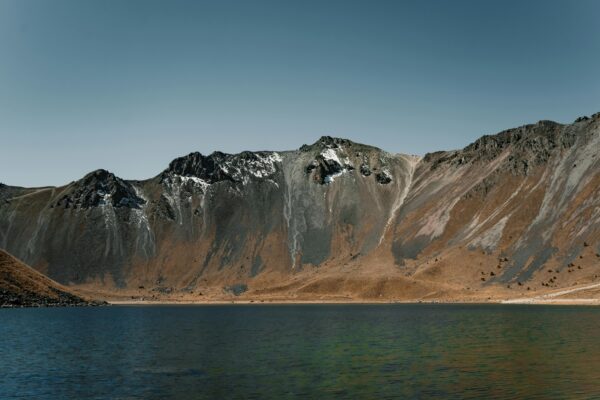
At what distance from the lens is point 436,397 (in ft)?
116

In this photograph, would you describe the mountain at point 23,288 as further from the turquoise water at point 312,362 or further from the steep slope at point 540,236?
the steep slope at point 540,236

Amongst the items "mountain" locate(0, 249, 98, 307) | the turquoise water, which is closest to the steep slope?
the turquoise water

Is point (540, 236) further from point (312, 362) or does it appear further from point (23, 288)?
point (23, 288)

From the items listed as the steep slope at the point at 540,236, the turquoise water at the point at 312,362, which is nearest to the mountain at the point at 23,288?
the turquoise water at the point at 312,362

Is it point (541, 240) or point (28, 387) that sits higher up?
point (541, 240)

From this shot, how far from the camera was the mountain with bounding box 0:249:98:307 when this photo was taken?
446 ft

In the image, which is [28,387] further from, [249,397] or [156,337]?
[156,337]

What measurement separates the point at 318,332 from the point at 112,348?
90.3ft

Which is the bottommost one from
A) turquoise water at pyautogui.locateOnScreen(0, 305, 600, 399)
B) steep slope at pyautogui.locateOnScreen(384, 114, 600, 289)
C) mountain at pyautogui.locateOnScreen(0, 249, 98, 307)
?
turquoise water at pyautogui.locateOnScreen(0, 305, 600, 399)

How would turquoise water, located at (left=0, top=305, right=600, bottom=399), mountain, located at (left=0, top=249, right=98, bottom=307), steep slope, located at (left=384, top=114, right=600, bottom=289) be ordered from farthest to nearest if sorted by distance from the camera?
steep slope, located at (left=384, top=114, right=600, bottom=289), mountain, located at (left=0, top=249, right=98, bottom=307), turquoise water, located at (left=0, top=305, right=600, bottom=399)

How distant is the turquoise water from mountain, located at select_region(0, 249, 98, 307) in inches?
2198

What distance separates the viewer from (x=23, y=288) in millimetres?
140875

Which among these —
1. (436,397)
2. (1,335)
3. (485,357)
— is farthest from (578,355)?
(1,335)

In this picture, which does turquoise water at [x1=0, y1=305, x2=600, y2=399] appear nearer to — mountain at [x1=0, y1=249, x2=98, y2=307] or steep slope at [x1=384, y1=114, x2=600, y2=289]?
mountain at [x1=0, y1=249, x2=98, y2=307]
